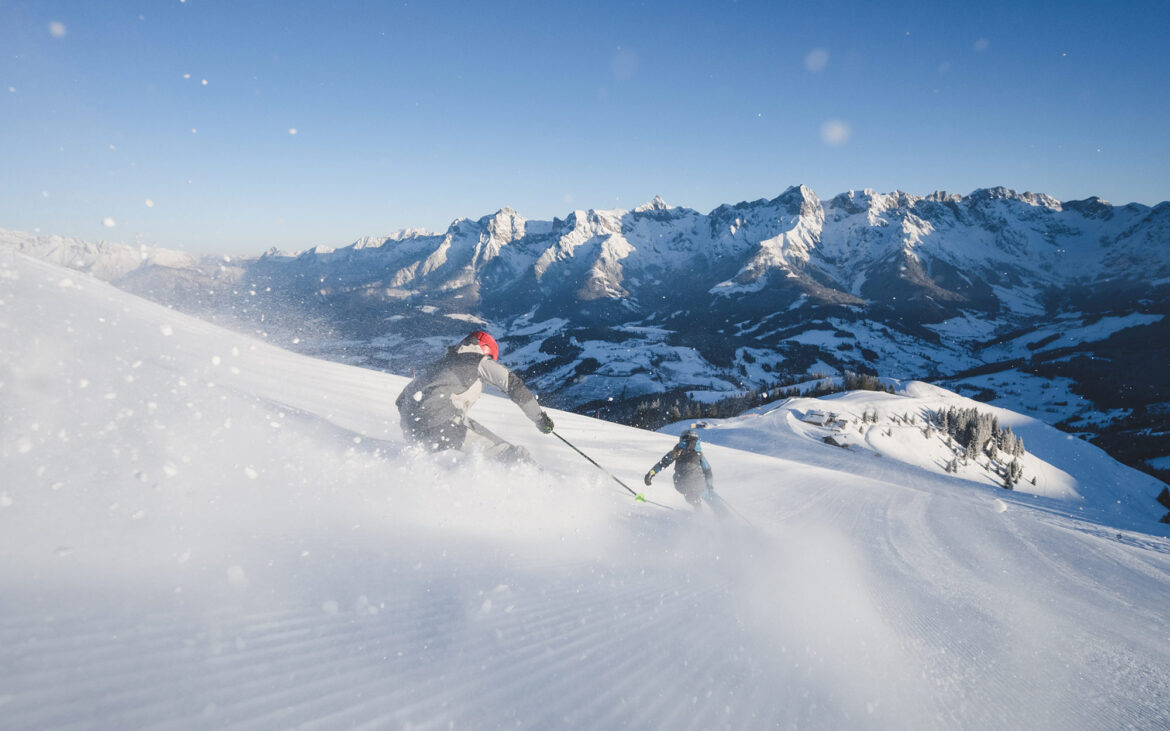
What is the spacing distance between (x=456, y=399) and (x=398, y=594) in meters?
3.05

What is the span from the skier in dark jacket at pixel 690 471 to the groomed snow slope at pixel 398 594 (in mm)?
717

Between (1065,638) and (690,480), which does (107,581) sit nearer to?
(690,480)

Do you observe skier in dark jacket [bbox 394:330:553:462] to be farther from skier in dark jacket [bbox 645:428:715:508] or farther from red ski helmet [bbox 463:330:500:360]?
skier in dark jacket [bbox 645:428:715:508]

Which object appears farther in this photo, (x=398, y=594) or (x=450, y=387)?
(x=450, y=387)

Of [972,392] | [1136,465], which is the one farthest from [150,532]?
[972,392]

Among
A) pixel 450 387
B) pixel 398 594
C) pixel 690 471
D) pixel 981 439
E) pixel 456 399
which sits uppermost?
pixel 981 439

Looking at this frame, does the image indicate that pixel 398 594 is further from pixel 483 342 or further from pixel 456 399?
pixel 483 342

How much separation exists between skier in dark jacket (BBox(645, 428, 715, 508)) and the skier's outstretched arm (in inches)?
75.4

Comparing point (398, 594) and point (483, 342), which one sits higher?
point (483, 342)

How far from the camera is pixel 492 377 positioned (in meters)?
5.76

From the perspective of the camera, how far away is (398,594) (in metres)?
2.59

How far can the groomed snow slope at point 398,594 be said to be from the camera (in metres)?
1.88

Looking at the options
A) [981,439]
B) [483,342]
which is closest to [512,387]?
[483,342]

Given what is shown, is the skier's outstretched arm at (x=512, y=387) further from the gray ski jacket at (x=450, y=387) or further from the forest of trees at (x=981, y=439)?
the forest of trees at (x=981, y=439)
